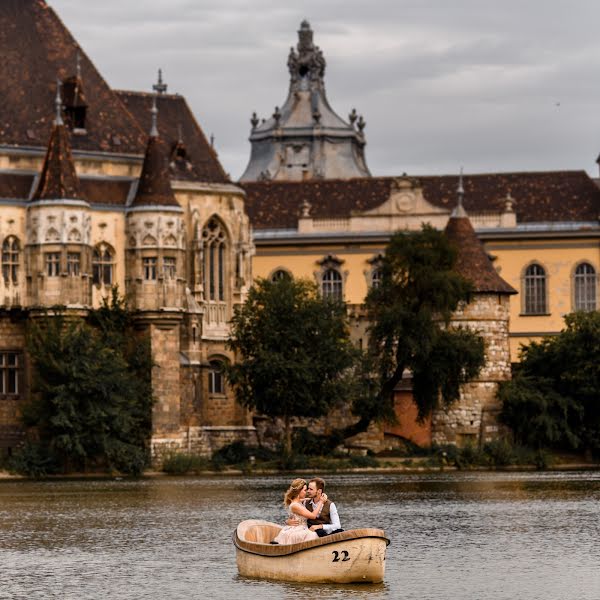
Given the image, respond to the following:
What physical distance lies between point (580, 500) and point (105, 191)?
3834 centimetres

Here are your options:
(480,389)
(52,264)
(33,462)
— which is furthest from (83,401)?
(480,389)

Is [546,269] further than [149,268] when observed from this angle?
Yes

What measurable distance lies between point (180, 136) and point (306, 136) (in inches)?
2784

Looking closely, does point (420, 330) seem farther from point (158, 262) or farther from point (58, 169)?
point (58, 169)

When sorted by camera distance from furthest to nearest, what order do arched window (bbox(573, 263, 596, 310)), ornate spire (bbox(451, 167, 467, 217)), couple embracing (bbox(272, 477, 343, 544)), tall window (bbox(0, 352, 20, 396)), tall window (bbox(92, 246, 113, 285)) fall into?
arched window (bbox(573, 263, 596, 310)), ornate spire (bbox(451, 167, 467, 217)), tall window (bbox(92, 246, 113, 285)), tall window (bbox(0, 352, 20, 396)), couple embracing (bbox(272, 477, 343, 544))

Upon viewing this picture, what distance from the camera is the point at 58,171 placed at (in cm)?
10125

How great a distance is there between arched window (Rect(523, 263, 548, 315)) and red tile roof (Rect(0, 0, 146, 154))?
107 ft

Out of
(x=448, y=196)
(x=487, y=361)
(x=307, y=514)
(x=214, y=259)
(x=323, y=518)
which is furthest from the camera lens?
(x=448, y=196)

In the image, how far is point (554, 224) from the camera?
5256 inches

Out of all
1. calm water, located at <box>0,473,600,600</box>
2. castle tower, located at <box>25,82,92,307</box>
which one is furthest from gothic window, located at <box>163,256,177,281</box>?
calm water, located at <box>0,473,600,600</box>

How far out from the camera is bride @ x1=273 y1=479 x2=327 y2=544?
47.3 metres

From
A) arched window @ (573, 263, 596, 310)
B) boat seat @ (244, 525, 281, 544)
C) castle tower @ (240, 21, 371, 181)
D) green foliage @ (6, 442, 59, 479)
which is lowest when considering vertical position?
boat seat @ (244, 525, 281, 544)

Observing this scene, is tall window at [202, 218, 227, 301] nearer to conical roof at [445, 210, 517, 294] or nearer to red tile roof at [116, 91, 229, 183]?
red tile roof at [116, 91, 229, 183]

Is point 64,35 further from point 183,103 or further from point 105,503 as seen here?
point 105,503
